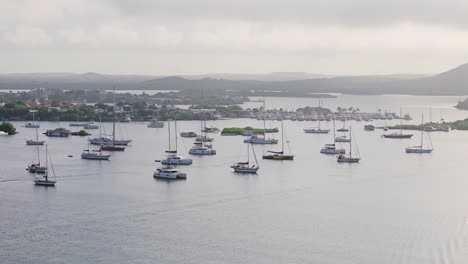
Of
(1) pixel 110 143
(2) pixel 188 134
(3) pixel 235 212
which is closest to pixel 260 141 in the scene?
(2) pixel 188 134

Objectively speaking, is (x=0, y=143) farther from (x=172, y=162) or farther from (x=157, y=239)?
(x=157, y=239)

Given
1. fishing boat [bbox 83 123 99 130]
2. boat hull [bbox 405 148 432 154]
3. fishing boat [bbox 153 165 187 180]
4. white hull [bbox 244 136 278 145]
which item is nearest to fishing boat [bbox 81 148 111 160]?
fishing boat [bbox 153 165 187 180]

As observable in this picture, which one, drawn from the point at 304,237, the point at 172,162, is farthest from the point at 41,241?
the point at 172,162

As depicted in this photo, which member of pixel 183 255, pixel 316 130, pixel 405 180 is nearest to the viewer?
pixel 183 255

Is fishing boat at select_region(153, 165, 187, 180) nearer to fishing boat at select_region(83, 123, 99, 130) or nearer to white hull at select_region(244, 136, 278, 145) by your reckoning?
white hull at select_region(244, 136, 278, 145)

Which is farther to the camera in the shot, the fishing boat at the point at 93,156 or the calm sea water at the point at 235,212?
the fishing boat at the point at 93,156

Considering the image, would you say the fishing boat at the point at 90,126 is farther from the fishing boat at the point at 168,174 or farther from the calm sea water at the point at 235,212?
the fishing boat at the point at 168,174

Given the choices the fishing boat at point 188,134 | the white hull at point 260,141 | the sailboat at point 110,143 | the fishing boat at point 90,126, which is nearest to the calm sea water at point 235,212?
the sailboat at point 110,143

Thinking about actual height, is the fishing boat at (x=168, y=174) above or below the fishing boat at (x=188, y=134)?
below
